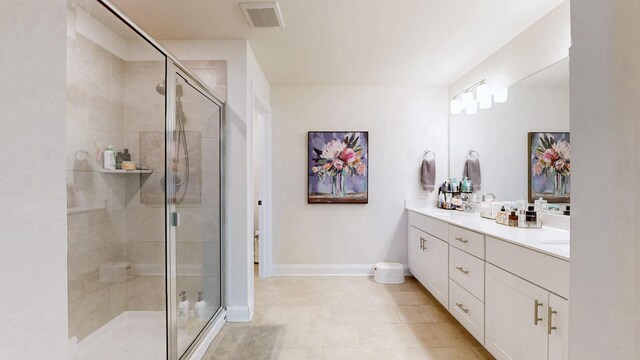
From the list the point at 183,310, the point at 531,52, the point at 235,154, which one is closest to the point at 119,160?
the point at 235,154

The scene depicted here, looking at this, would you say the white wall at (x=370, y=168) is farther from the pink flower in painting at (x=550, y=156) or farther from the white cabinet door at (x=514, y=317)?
the white cabinet door at (x=514, y=317)

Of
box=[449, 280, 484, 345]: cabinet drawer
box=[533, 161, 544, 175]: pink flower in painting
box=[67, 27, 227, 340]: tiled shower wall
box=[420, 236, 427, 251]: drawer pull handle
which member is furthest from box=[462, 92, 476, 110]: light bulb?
box=[67, 27, 227, 340]: tiled shower wall

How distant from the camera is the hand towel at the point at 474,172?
2951 mm

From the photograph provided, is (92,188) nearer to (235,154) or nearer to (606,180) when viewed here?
(235,154)

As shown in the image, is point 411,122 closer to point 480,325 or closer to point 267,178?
point 267,178

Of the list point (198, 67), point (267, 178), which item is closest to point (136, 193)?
point (198, 67)

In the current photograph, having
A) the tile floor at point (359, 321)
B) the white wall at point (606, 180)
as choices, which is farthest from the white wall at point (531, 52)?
the tile floor at point (359, 321)

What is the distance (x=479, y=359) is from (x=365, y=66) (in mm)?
2654

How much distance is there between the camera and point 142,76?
67.9 inches

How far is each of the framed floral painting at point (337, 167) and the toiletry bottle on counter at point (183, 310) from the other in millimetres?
1858

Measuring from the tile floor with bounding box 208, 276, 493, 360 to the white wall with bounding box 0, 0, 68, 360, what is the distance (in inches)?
70.7

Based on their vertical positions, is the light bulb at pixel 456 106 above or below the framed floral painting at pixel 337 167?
above

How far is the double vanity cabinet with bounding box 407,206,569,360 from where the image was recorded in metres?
1.34

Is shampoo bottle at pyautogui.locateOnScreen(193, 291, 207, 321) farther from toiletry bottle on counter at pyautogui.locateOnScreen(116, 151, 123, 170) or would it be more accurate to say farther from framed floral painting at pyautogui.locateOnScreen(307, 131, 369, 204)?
framed floral painting at pyautogui.locateOnScreen(307, 131, 369, 204)
